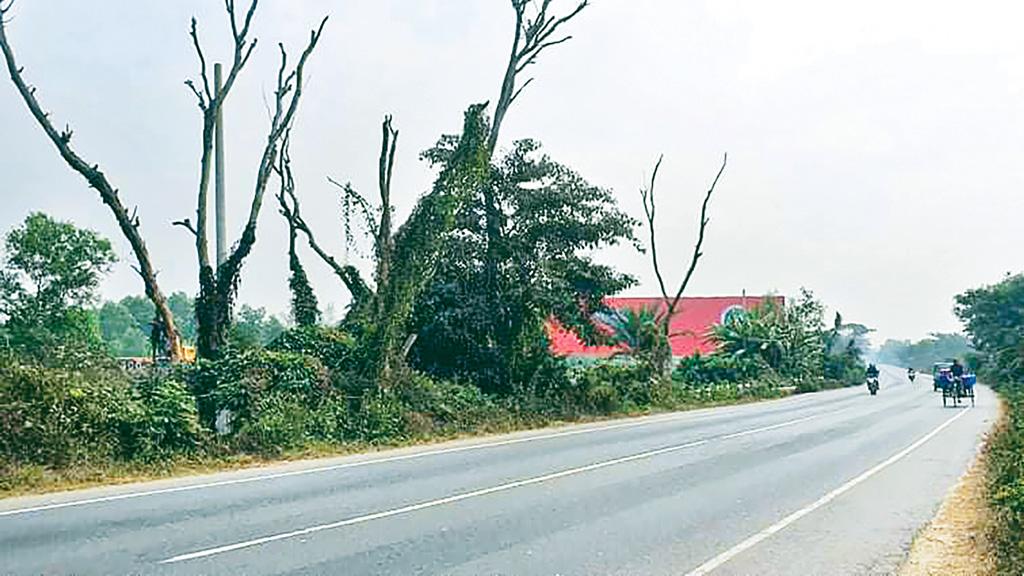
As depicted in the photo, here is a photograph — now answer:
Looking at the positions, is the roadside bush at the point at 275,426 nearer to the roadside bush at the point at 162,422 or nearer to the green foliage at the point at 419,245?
the roadside bush at the point at 162,422

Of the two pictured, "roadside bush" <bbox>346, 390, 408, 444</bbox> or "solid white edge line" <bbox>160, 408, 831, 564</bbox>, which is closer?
"solid white edge line" <bbox>160, 408, 831, 564</bbox>

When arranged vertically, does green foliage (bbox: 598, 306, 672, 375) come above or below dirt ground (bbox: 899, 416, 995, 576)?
above

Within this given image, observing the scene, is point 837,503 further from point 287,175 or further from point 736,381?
point 736,381

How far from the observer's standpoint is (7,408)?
50.7 feet

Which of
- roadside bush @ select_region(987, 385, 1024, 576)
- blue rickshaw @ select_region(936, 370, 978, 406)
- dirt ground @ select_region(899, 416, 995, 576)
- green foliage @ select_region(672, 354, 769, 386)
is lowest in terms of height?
dirt ground @ select_region(899, 416, 995, 576)

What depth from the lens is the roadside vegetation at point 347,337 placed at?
672 inches

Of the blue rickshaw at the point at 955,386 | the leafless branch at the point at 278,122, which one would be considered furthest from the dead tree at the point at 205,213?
the blue rickshaw at the point at 955,386

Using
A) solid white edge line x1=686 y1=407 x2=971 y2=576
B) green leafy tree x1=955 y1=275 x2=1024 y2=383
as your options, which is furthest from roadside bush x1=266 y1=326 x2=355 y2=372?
green leafy tree x1=955 y1=275 x2=1024 y2=383

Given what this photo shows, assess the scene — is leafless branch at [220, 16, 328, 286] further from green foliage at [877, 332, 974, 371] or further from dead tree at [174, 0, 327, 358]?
green foliage at [877, 332, 974, 371]

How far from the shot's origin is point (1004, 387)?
53.1 meters

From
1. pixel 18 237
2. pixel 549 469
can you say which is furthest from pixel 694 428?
pixel 18 237

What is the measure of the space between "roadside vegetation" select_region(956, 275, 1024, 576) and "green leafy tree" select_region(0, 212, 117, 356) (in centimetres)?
A: 3405

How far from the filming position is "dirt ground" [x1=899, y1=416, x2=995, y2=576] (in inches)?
371

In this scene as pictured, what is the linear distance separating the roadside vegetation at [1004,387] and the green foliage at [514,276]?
41.9 feet
